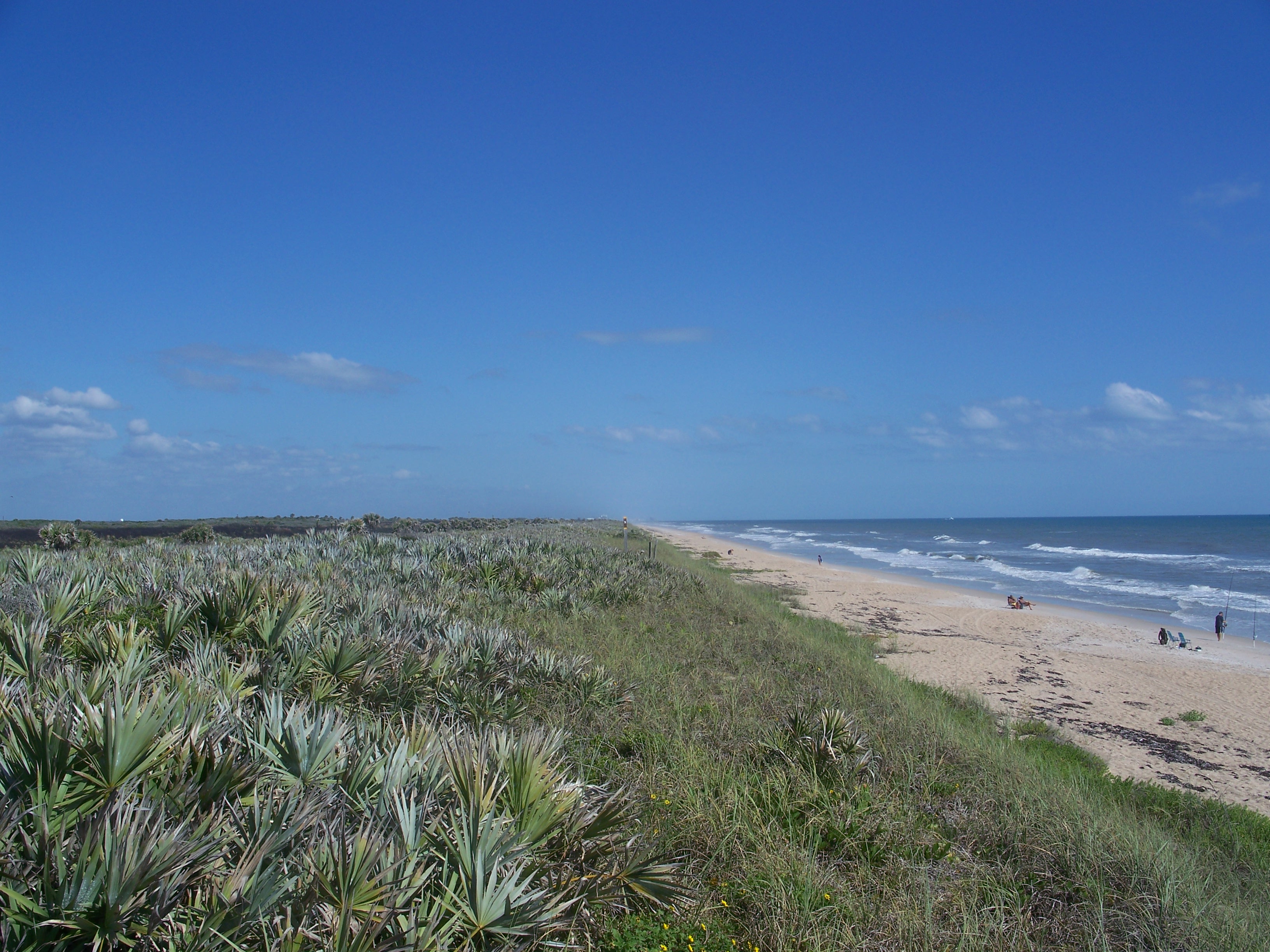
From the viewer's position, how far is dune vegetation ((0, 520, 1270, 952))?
7.43 ft

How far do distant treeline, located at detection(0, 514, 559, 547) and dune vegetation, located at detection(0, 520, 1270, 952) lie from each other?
22118 mm

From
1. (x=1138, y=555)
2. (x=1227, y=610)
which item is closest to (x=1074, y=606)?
(x=1227, y=610)

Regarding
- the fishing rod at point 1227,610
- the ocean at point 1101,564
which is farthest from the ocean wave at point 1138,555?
the fishing rod at point 1227,610

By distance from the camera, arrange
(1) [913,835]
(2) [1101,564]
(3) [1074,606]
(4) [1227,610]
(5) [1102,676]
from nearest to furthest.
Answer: (1) [913,835]
(5) [1102,676]
(4) [1227,610]
(3) [1074,606]
(2) [1101,564]

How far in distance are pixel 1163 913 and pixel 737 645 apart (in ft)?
20.9

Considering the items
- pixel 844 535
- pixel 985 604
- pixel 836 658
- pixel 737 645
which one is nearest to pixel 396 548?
pixel 737 645

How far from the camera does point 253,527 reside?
133 ft

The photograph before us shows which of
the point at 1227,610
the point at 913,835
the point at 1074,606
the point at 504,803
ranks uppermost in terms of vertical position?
the point at 504,803

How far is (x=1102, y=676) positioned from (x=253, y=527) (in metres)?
41.3

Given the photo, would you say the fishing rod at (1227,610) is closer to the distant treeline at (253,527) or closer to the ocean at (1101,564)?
the ocean at (1101,564)

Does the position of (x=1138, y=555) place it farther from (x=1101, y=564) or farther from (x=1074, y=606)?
(x=1074, y=606)

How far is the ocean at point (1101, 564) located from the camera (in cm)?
2516

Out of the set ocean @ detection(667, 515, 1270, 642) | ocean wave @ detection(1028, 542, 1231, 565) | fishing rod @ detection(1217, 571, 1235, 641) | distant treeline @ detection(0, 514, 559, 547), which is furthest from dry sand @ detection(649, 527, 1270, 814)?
ocean wave @ detection(1028, 542, 1231, 565)

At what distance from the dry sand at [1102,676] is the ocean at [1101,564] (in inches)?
166
